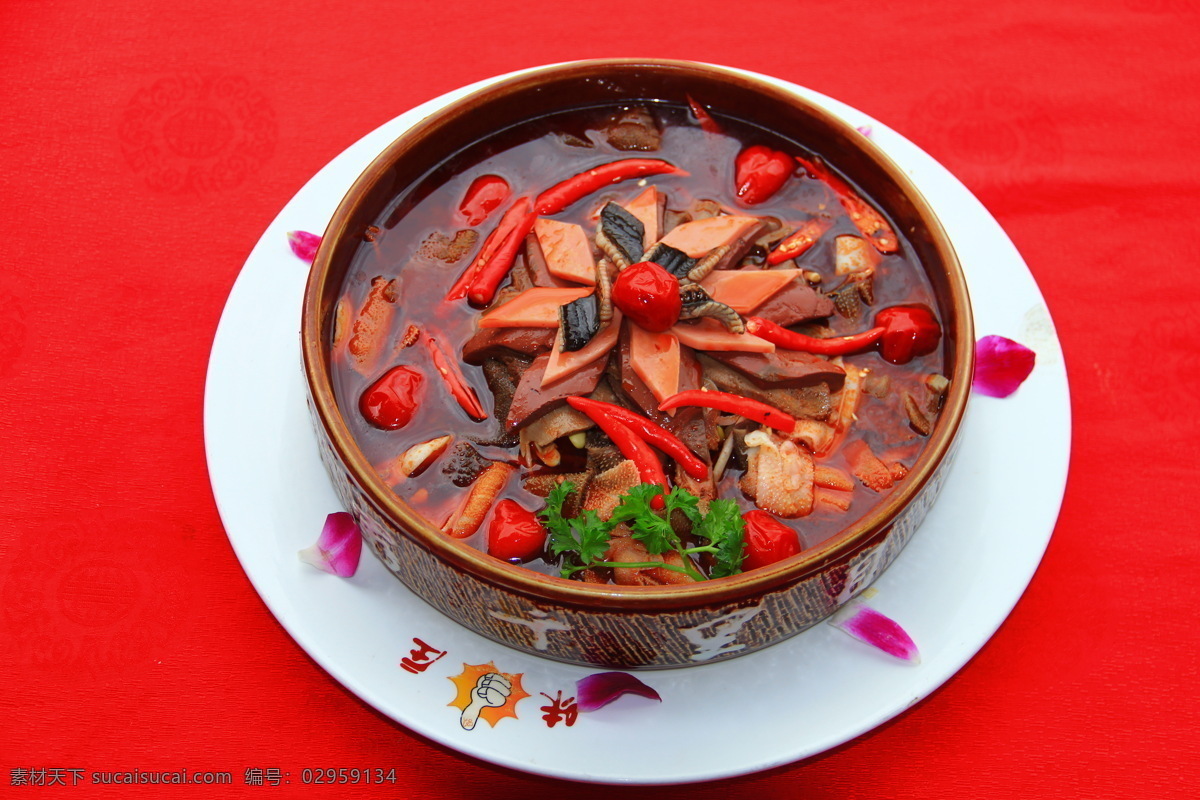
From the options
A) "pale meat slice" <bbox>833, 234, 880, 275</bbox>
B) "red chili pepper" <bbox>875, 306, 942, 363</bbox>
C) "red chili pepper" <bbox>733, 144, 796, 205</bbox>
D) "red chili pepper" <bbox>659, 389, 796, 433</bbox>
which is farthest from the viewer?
"red chili pepper" <bbox>733, 144, 796, 205</bbox>

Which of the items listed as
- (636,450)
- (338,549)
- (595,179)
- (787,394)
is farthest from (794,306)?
(338,549)

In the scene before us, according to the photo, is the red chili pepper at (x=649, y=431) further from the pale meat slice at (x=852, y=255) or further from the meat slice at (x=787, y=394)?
the pale meat slice at (x=852, y=255)

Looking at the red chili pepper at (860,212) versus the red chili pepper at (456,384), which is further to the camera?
the red chili pepper at (860,212)

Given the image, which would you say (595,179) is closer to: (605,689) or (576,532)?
(576,532)

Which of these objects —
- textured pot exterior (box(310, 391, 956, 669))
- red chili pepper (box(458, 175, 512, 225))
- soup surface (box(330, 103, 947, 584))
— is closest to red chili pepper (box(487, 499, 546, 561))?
soup surface (box(330, 103, 947, 584))

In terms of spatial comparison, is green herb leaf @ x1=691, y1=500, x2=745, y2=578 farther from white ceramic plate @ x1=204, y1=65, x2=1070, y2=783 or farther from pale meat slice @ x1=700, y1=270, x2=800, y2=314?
pale meat slice @ x1=700, y1=270, x2=800, y2=314

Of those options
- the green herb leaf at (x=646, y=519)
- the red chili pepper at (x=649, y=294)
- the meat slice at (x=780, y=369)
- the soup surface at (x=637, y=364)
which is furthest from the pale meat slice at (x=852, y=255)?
the green herb leaf at (x=646, y=519)
